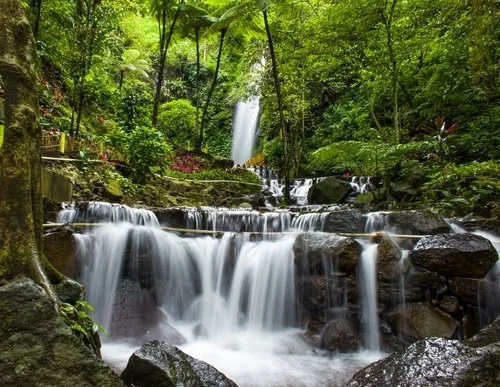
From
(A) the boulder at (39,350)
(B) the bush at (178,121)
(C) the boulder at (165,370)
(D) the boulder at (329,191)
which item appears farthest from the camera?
(B) the bush at (178,121)

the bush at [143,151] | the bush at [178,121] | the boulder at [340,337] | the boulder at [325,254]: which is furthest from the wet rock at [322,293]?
the bush at [178,121]

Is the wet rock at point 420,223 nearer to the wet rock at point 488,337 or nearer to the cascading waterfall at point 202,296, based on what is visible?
the cascading waterfall at point 202,296

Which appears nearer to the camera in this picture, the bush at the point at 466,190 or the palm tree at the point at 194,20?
the bush at the point at 466,190

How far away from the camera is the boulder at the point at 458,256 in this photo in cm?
471

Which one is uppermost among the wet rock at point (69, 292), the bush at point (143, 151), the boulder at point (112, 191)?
the bush at point (143, 151)

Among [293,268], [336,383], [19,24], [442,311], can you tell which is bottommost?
[336,383]

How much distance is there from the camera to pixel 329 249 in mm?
5309

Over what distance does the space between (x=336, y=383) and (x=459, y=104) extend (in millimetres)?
9433

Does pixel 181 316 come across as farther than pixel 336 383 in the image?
Yes

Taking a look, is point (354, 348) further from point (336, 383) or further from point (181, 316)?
point (181, 316)

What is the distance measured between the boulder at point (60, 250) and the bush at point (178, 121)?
608 inches

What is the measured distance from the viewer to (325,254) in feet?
17.5

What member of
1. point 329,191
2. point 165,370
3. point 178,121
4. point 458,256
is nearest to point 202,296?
point 165,370

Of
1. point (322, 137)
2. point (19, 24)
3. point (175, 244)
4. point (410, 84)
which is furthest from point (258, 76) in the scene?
point (19, 24)
